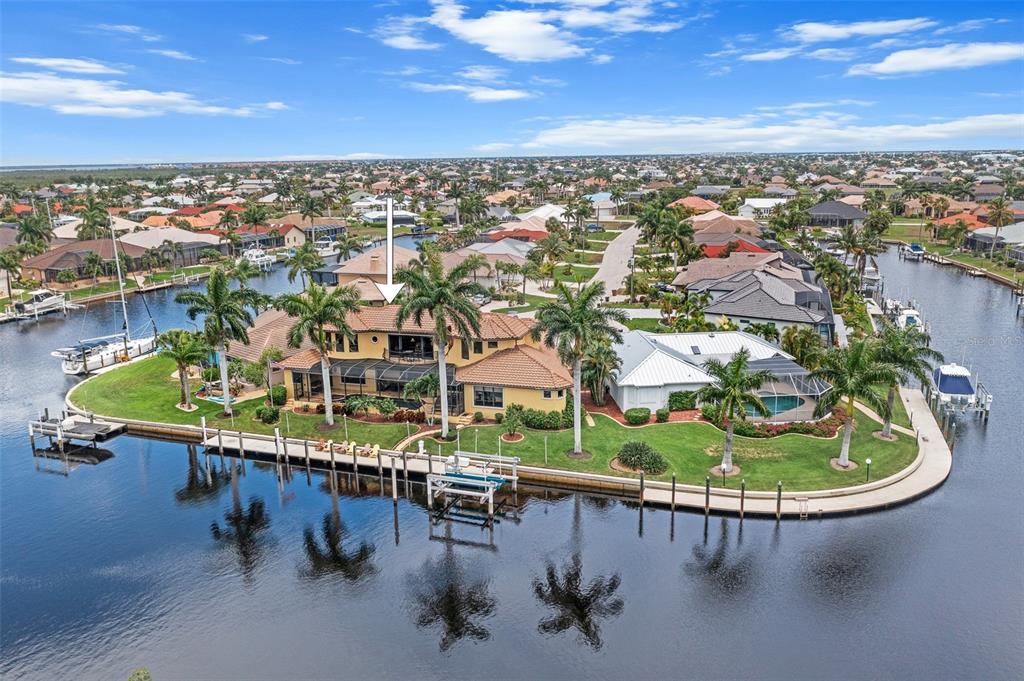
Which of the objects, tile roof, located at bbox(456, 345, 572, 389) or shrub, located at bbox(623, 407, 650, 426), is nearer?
shrub, located at bbox(623, 407, 650, 426)

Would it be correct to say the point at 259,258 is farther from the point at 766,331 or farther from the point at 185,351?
the point at 766,331

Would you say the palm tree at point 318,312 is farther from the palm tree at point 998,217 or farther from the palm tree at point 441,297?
the palm tree at point 998,217

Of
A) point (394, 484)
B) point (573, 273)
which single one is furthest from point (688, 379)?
point (573, 273)

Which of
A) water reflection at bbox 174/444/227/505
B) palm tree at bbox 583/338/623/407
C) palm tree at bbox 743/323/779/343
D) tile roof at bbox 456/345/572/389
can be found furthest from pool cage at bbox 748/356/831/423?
water reflection at bbox 174/444/227/505

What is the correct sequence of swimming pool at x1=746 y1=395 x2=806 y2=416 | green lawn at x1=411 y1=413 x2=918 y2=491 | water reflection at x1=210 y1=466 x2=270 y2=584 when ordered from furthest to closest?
1. swimming pool at x1=746 y1=395 x2=806 y2=416
2. green lawn at x1=411 y1=413 x2=918 y2=491
3. water reflection at x1=210 y1=466 x2=270 y2=584

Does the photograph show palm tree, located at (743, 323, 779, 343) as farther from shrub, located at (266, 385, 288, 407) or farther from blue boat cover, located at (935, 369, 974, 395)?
shrub, located at (266, 385, 288, 407)

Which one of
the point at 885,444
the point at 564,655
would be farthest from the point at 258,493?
the point at 885,444

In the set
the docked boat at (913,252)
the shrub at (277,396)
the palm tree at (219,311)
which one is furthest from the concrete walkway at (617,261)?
the docked boat at (913,252)
